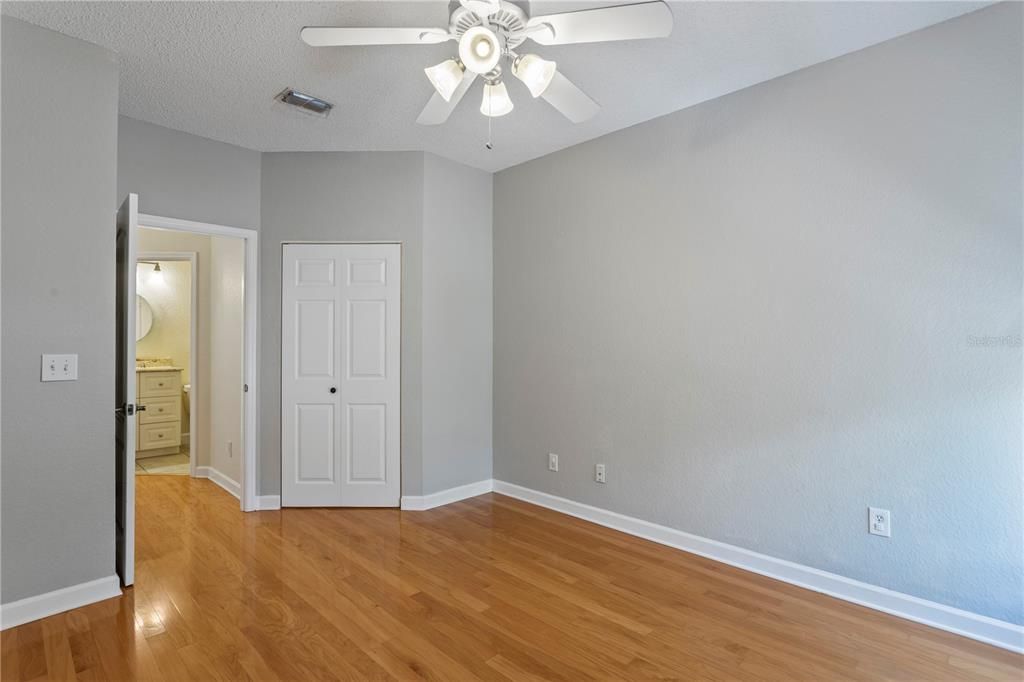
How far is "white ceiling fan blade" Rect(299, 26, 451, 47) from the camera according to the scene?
1850 millimetres

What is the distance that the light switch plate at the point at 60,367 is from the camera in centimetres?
231

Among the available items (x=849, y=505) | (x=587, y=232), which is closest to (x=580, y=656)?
(x=849, y=505)

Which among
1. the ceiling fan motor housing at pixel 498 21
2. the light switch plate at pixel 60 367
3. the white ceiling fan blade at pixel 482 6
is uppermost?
the ceiling fan motor housing at pixel 498 21

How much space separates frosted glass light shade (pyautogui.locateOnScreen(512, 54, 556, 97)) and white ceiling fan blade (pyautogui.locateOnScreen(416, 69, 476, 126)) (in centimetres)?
19

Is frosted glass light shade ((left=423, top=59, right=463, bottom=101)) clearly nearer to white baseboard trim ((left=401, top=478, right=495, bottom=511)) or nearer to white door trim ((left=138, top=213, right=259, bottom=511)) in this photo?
white door trim ((left=138, top=213, right=259, bottom=511))

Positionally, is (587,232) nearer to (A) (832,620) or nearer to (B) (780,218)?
(B) (780,218)

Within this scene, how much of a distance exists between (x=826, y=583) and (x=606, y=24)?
105 inches

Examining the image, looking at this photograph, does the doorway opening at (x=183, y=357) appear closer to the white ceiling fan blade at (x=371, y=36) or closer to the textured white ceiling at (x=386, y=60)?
the textured white ceiling at (x=386, y=60)

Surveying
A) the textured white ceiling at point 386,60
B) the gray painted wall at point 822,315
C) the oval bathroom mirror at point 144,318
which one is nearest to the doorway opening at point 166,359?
the oval bathroom mirror at point 144,318

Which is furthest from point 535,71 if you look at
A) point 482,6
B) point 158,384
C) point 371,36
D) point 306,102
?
point 158,384

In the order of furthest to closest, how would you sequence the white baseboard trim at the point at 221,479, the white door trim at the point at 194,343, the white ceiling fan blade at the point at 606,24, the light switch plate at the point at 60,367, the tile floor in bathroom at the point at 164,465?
the tile floor in bathroom at the point at 164,465
the white door trim at the point at 194,343
the white baseboard trim at the point at 221,479
the light switch plate at the point at 60,367
the white ceiling fan blade at the point at 606,24

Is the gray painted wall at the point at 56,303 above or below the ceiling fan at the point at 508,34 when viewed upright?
below

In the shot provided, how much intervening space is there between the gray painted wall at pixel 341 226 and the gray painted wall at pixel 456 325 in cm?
8

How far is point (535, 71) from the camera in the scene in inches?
77.2
